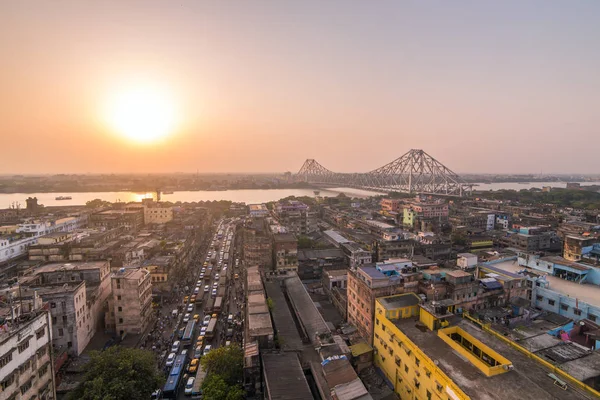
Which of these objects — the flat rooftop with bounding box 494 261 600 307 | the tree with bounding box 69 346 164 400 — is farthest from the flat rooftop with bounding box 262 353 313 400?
the flat rooftop with bounding box 494 261 600 307

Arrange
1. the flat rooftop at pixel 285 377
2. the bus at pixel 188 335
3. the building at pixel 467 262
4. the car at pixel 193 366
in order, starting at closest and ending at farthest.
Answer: the flat rooftop at pixel 285 377 → the car at pixel 193 366 → the bus at pixel 188 335 → the building at pixel 467 262

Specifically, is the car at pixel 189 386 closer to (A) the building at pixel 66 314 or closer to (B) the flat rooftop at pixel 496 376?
(A) the building at pixel 66 314

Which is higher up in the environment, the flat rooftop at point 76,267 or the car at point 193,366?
the flat rooftop at point 76,267

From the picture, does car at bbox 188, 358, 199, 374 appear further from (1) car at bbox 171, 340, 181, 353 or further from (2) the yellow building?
(2) the yellow building

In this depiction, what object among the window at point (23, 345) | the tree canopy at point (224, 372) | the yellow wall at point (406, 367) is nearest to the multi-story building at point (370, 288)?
the yellow wall at point (406, 367)

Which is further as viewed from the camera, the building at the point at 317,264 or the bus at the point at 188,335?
the building at the point at 317,264

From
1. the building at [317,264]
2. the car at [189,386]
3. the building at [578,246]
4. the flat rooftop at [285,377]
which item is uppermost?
the building at [578,246]

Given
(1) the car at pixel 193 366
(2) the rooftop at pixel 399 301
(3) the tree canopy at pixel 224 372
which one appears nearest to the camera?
(3) the tree canopy at pixel 224 372
